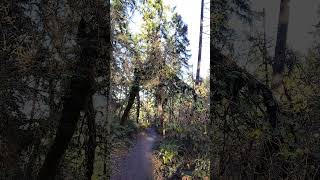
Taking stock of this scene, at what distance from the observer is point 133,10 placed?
459cm

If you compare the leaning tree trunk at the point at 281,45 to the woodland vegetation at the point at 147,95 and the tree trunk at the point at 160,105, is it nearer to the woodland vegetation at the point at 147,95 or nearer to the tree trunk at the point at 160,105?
the woodland vegetation at the point at 147,95

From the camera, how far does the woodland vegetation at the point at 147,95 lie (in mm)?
4578

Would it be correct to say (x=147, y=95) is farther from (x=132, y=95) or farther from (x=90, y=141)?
(x=90, y=141)

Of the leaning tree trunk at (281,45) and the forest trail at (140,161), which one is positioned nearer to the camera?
the forest trail at (140,161)

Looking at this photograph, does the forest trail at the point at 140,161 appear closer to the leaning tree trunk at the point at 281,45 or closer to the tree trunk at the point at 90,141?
the tree trunk at the point at 90,141

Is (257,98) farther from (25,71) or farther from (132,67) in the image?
(25,71)

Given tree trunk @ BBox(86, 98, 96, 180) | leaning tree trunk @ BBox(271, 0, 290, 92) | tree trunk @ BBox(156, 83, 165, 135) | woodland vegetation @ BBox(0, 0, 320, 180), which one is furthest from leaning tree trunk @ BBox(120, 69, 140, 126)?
leaning tree trunk @ BBox(271, 0, 290, 92)

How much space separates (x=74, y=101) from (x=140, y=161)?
687 mm

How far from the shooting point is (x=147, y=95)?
4562 millimetres

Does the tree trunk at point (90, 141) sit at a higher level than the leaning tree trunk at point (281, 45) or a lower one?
lower

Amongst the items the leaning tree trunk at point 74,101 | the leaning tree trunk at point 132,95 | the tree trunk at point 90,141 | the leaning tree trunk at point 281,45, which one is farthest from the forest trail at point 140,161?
the leaning tree trunk at point 281,45

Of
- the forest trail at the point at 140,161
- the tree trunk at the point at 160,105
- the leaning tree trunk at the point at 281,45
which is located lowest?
the forest trail at the point at 140,161

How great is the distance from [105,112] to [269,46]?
4.33ft

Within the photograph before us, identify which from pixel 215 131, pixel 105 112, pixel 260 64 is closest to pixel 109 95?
pixel 105 112
